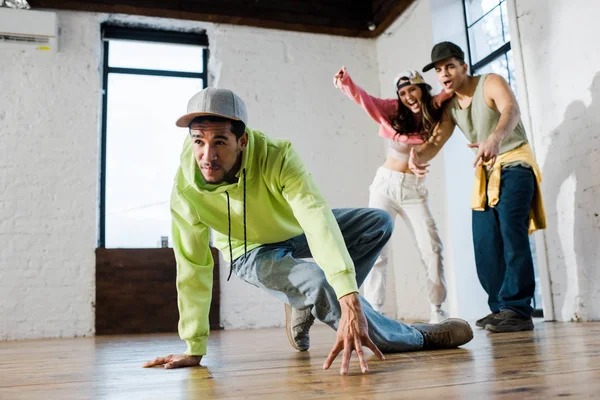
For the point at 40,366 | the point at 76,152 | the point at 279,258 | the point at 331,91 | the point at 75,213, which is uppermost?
the point at 331,91

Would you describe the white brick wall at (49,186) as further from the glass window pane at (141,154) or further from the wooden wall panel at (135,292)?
the glass window pane at (141,154)

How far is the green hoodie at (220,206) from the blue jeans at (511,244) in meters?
1.42

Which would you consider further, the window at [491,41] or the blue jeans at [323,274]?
the window at [491,41]

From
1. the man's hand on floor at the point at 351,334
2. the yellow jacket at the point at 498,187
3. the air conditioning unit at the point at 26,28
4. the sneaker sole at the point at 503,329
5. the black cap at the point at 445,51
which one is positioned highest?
the air conditioning unit at the point at 26,28

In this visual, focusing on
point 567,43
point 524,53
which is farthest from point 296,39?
point 567,43

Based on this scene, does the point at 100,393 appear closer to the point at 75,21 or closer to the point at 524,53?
the point at 524,53

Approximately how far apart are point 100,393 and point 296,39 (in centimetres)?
469

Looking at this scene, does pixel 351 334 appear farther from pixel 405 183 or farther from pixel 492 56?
pixel 492 56

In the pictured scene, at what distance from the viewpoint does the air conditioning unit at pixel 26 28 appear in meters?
4.43

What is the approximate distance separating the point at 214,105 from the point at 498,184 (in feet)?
5.99

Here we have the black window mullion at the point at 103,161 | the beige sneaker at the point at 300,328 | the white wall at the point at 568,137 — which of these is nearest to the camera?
the beige sneaker at the point at 300,328

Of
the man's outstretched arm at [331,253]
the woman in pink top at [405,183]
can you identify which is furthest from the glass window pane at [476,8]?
the man's outstretched arm at [331,253]

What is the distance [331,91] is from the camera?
5.52 metres

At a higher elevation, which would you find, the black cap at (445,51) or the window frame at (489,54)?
the window frame at (489,54)
